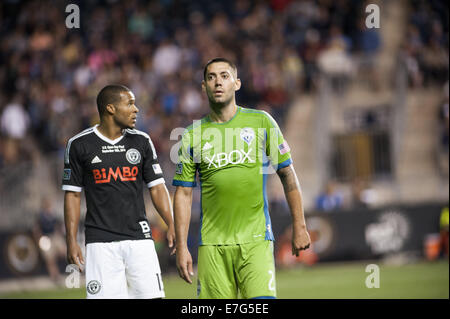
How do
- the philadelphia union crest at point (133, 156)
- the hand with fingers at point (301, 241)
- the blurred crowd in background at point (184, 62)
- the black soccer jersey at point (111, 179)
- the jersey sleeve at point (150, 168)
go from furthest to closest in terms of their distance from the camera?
the blurred crowd in background at point (184, 62), the jersey sleeve at point (150, 168), the philadelphia union crest at point (133, 156), the black soccer jersey at point (111, 179), the hand with fingers at point (301, 241)

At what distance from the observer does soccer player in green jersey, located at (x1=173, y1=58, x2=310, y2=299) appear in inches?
254

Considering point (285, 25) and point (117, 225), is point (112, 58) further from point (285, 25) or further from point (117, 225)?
point (117, 225)

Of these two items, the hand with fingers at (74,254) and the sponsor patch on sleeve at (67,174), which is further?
the sponsor patch on sleeve at (67,174)

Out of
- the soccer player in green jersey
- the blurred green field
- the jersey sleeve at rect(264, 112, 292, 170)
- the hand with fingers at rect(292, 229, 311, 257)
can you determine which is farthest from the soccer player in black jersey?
the blurred green field

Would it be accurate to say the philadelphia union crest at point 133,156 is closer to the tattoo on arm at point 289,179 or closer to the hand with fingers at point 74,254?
the hand with fingers at point 74,254

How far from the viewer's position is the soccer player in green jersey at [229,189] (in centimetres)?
646

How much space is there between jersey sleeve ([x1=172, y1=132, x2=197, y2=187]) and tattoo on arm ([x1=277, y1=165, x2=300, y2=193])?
2.42ft

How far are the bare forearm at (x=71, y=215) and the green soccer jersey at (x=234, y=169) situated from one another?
3.66 ft

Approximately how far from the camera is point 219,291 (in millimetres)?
6402

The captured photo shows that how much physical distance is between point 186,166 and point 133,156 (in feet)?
2.52

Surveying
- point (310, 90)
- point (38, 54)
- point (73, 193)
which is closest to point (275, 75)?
point (310, 90)

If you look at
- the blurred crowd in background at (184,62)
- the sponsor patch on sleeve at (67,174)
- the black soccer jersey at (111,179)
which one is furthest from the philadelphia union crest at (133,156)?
the blurred crowd in background at (184,62)

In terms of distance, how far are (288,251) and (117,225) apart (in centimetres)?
A: 1258

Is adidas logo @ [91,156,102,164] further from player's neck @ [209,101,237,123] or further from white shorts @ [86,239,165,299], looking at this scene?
player's neck @ [209,101,237,123]
